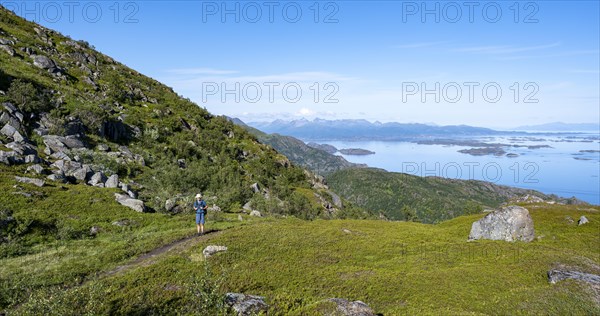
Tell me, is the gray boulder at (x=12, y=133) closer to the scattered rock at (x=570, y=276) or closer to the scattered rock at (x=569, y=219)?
the scattered rock at (x=570, y=276)

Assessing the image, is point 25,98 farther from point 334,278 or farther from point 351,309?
point 351,309

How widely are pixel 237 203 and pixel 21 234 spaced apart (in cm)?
2820

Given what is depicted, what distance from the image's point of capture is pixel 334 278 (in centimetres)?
2345

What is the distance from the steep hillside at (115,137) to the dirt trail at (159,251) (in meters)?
9.81

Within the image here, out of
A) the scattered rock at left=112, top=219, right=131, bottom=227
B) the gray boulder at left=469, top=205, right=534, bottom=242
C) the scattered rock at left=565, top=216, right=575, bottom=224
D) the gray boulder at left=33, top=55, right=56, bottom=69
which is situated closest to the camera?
the scattered rock at left=112, top=219, right=131, bottom=227

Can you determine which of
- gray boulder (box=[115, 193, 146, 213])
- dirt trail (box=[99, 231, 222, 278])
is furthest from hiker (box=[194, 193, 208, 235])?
gray boulder (box=[115, 193, 146, 213])

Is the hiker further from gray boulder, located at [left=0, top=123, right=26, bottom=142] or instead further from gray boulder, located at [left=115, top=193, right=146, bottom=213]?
gray boulder, located at [left=0, top=123, right=26, bottom=142]

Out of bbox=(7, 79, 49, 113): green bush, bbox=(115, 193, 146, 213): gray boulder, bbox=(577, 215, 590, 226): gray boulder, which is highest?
bbox=(7, 79, 49, 113): green bush

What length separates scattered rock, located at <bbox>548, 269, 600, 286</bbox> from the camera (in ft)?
74.1

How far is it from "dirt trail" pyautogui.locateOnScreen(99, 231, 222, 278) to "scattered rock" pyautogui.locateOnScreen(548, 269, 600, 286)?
A: 28.3 m

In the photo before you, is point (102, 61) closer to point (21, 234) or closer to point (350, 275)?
point (21, 234)

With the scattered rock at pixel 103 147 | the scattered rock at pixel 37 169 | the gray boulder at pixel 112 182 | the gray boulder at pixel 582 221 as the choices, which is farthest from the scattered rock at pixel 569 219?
the scattered rock at pixel 103 147

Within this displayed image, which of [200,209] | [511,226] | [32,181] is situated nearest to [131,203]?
[32,181]

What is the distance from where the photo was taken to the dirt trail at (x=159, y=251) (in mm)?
21875
